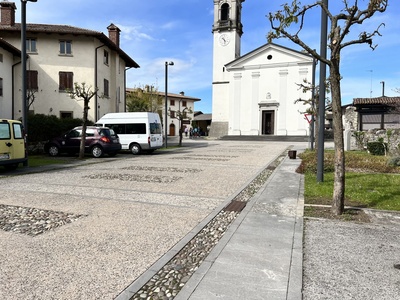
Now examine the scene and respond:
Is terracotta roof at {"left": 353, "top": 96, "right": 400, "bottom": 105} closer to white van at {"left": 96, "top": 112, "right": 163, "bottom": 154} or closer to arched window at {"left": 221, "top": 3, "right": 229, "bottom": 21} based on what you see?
white van at {"left": 96, "top": 112, "right": 163, "bottom": 154}

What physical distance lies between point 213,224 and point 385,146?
53.1 ft

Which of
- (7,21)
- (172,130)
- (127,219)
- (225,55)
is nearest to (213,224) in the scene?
(127,219)

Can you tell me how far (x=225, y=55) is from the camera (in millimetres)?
48594

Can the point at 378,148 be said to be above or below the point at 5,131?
below

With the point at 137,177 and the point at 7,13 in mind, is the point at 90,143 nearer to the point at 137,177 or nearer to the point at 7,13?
the point at 137,177

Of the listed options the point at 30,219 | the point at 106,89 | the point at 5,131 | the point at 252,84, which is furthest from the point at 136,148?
the point at 252,84

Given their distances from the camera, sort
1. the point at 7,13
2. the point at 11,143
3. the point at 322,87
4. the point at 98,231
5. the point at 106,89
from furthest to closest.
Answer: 1. the point at 106,89
2. the point at 7,13
3. the point at 11,143
4. the point at 322,87
5. the point at 98,231

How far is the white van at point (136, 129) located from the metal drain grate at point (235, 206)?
1203cm

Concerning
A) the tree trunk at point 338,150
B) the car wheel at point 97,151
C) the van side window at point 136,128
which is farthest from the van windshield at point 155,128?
the tree trunk at point 338,150

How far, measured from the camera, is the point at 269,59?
Answer: 4503cm

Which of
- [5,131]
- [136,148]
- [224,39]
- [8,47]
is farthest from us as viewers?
[224,39]

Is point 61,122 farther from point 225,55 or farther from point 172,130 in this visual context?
point 172,130

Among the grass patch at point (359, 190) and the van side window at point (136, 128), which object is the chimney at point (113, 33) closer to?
the van side window at point (136, 128)

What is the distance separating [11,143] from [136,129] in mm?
8239
